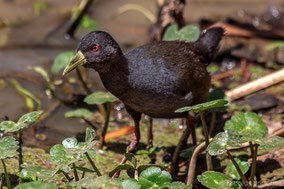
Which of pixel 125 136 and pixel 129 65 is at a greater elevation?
pixel 129 65

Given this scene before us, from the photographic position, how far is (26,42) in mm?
6812

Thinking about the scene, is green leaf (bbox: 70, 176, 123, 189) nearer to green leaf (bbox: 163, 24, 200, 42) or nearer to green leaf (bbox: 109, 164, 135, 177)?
green leaf (bbox: 109, 164, 135, 177)

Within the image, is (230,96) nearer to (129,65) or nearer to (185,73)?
(185,73)

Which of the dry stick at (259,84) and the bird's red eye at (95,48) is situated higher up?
the bird's red eye at (95,48)

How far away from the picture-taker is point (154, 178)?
10.8 feet

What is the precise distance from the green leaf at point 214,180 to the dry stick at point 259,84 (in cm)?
181

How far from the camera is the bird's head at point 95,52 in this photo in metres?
3.82

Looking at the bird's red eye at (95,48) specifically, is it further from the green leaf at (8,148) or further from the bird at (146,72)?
the green leaf at (8,148)

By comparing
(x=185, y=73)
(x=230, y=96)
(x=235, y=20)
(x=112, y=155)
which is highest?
(x=235, y=20)

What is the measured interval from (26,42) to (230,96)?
315 cm

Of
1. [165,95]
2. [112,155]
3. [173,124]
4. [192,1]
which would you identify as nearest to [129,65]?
[165,95]

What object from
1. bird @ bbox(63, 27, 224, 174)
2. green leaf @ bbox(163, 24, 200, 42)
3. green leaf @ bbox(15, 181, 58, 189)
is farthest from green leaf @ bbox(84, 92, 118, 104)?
green leaf @ bbox(15, 181, 58, 189)

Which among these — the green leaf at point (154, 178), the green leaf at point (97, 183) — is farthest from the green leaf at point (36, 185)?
the green leaf at point (154, 178)

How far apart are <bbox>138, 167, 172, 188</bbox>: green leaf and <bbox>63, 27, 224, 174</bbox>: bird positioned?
81 cm
